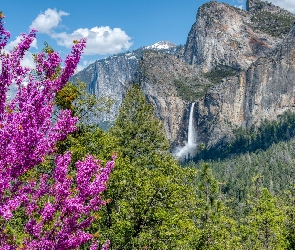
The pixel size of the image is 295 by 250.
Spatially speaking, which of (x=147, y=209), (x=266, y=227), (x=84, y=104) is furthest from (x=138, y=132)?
(x=266, y=227)

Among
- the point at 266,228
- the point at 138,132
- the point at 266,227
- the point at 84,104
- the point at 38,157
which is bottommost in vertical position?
the point at 266,228

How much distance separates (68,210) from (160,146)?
991 inches

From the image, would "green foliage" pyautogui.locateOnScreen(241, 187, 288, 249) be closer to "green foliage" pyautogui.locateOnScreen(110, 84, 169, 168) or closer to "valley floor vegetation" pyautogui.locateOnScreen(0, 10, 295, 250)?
"valley floor vegetation" pyautogui.locateOnScreen(0, 10, 295, 250)

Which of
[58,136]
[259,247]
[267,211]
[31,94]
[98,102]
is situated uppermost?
[98,102]

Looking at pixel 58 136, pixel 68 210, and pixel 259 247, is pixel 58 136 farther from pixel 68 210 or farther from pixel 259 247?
pixel 259 247

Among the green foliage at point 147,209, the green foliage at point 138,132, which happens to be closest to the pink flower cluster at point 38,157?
the green foliage at point 147,209

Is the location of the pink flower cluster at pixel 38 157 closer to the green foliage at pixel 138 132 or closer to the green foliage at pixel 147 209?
the green foliage at pixel 147 209

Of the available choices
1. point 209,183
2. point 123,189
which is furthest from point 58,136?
point 209,183

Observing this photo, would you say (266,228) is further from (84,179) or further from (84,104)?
(84,179)

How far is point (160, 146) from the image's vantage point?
33688mm

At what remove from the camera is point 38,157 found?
8930 mm

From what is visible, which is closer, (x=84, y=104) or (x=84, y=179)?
(x=84, y=179)

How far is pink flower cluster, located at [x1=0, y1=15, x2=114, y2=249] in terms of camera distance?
845 cm

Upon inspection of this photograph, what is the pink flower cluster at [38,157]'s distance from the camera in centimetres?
845
